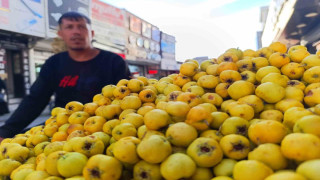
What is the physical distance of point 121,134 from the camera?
1369 mm

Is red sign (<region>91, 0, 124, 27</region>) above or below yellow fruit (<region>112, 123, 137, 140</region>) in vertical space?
above

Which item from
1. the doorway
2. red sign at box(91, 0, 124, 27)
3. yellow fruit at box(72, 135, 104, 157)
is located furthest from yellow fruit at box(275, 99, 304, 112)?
red sign at box(91, 0, 124, 27)

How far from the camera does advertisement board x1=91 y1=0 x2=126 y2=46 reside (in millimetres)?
14967

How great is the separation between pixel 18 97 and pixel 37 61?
80.3 inches

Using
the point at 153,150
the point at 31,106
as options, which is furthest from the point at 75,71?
the point at 153,150

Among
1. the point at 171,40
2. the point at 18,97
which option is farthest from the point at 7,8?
the point at 171,40

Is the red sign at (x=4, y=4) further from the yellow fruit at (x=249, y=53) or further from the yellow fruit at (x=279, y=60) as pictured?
the yellow fruit at (x=279, y=60)

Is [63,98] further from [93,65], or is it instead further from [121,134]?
[121,134]

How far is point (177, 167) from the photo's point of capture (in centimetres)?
104

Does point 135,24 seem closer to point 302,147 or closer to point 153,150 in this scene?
point 153,150

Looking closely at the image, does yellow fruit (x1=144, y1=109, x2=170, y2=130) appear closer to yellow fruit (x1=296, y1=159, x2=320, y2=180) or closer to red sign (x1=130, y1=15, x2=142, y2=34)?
yellow fruit (x1=296, y1=159, x2=320, y2=180)

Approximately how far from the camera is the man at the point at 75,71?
10.4 feet

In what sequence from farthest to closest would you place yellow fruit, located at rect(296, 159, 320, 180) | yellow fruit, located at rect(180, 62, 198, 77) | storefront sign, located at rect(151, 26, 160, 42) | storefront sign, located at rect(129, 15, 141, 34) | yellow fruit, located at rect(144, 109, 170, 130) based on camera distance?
storefront sign, located at rect(151, 26, 160, 42), storefront sign, located at rect(129, 15, 141, 34), yellow fruit, located at rect(180, 62, 198, 77), yellow fruit, located at rect(144, 109, 170, 130), yellow fruit, located at rect(296, 159, 320, 180)

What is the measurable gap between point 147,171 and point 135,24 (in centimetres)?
1977
